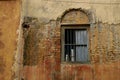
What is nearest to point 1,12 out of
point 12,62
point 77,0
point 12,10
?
point 12,10

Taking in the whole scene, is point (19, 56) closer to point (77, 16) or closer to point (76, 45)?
point (76, 45)

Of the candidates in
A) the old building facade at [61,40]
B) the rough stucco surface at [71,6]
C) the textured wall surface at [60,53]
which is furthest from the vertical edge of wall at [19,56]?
the rough stucco surface at [71,6]

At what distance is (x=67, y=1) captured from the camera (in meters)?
11.5

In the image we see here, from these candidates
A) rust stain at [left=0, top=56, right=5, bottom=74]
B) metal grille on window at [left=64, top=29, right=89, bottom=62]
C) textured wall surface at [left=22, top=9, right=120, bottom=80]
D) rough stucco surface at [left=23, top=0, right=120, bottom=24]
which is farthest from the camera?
rough stucco surface at [left=23, top=0, right=120, bottom=24]

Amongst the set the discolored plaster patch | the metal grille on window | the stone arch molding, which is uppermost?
the stone arch molding

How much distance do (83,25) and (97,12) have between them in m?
0.72

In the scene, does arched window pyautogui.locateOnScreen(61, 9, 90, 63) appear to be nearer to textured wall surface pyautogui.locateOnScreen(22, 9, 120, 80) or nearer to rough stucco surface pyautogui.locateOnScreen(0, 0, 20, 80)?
textured wall surface pyautogui.locateOnScreen(22, 9, 120, 80)

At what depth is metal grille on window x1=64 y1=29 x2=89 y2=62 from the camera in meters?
11.1

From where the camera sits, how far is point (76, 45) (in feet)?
36.9

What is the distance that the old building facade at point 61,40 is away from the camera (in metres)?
10.8

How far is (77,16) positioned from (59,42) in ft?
4.04

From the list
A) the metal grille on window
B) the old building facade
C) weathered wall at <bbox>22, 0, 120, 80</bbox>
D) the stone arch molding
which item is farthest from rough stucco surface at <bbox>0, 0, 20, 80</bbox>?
the metal grille on window

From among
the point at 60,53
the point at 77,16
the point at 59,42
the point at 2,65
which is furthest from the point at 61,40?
the point at 2,65

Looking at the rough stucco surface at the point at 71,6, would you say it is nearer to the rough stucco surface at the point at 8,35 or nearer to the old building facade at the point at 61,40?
the old building facade at the point at 61,40
